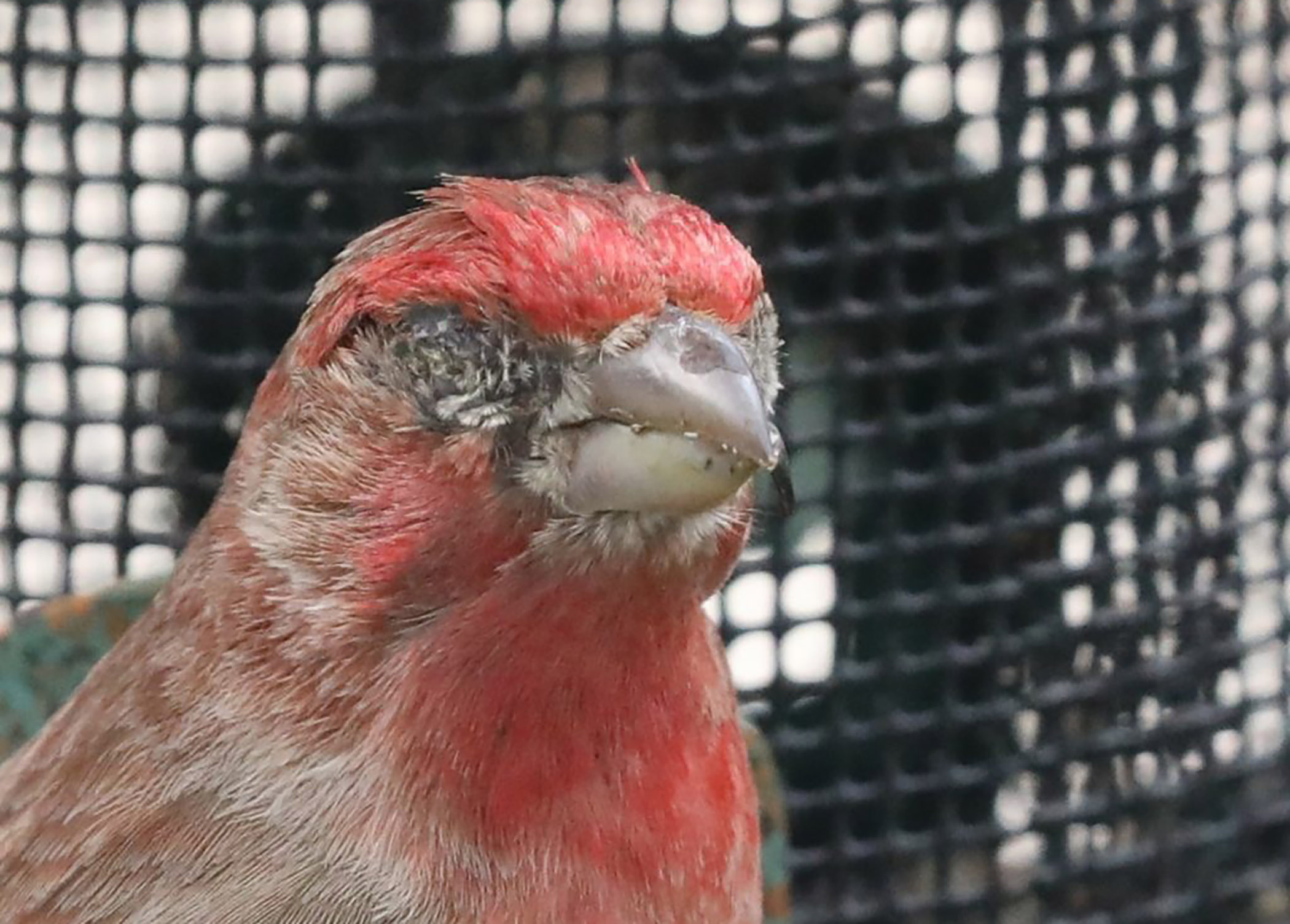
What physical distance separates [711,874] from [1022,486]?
0.82m

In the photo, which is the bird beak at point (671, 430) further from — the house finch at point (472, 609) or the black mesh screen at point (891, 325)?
the black mesh screen at point (891, 325)

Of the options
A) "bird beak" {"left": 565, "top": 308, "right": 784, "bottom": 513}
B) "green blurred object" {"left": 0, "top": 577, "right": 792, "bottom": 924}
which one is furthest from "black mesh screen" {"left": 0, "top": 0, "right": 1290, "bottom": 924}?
"bird beak" {"left": 565, "top": 308, "right": 784, "bottom": 513}

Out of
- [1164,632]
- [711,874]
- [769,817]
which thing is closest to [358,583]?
[711,874]

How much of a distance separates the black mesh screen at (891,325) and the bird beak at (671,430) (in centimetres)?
76

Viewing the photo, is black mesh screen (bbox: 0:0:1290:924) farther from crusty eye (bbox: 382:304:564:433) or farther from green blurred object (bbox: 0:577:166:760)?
crusty eye (bbox: 382:304:564:433)

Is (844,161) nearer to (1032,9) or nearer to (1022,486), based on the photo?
(1032,9)

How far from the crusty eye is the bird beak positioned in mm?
49

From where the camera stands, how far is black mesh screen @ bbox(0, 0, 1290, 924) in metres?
2.07

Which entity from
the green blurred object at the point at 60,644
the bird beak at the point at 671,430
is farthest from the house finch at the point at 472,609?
the green blurred object at the point at 60,644

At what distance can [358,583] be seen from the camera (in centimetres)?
143

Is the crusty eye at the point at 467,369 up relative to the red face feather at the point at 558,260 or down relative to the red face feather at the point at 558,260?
down

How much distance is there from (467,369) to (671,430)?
17 cm

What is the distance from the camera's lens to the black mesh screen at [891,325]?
2066 mm

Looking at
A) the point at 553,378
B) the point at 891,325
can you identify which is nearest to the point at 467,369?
the point at 553,378
